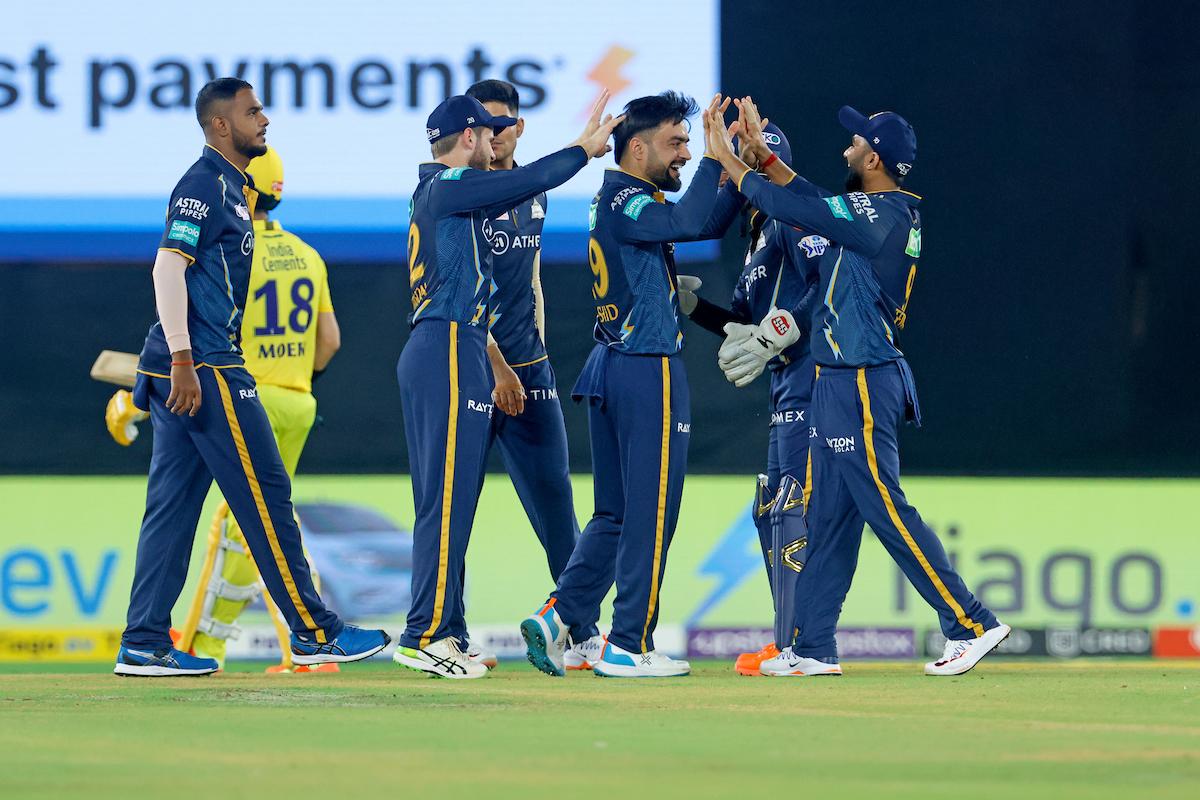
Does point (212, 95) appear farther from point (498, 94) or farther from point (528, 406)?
point (528, 406)

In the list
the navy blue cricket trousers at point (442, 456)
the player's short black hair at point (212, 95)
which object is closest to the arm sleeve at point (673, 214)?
the navy blue cricket trousers at point (442, 456)

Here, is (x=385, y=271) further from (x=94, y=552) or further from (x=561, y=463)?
(x=561, y=463)

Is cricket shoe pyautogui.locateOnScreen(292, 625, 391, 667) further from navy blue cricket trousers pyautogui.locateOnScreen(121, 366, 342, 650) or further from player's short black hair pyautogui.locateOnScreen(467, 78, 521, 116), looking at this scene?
player's short black hair pyautogui.locateOnScreen(467, 78, 521, 116)

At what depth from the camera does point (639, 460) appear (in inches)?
228

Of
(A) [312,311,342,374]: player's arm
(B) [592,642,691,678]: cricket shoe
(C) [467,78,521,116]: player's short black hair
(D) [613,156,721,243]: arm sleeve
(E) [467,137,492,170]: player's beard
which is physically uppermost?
(C) [467,78,521,116]: player's short black hair

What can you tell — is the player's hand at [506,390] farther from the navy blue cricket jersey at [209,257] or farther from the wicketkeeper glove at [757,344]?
the navy blue cricket jersey at [209,257]

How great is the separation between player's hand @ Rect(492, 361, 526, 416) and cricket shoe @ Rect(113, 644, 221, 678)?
1266mm

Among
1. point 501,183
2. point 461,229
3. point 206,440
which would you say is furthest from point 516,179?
point 206,440

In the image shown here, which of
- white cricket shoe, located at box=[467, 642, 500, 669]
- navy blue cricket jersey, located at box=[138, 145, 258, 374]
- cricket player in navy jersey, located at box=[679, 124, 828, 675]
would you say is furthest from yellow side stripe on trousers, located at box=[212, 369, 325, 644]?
cricket player in navy jersey, located at box=[679, 124, 828, 675]

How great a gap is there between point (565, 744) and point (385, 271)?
449cm

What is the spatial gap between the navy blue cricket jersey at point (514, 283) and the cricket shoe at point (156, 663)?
4.69 ft

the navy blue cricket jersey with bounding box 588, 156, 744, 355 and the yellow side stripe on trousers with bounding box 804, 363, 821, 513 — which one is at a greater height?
the navy blue cricket jersey with bounding box 588, 156, 744, 355

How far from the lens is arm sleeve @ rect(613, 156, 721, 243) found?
5719 millimetres

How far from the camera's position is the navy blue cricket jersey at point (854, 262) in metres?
5.86
